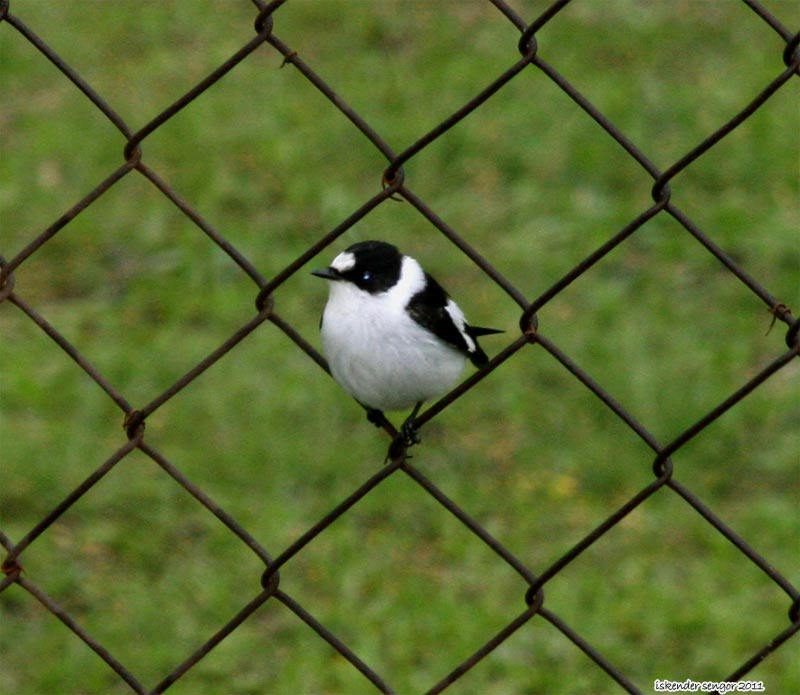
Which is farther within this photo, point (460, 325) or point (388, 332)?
point (460, 325)

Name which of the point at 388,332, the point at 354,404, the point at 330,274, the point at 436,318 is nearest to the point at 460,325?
the point at 436,318

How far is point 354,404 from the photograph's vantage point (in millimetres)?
5621

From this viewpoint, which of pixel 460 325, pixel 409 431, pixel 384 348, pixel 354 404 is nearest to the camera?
pixel 409 431

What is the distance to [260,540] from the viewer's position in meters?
5.06

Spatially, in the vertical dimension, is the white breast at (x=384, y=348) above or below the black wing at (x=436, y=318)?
below

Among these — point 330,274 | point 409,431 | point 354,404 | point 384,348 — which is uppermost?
point 354,404

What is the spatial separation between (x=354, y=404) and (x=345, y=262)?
7.42 ft

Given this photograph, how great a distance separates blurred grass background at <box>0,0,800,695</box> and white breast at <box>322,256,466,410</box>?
4.58 feet

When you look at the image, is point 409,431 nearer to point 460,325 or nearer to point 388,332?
point 388,332

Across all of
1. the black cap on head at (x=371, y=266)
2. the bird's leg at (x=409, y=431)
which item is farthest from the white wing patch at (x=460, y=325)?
the bird's leg at (x=409, y=431)

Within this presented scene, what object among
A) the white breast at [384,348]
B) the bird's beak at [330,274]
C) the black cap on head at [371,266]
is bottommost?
the white breast at [384,348]

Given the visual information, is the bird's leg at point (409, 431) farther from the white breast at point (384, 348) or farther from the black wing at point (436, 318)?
the black wing at point (436, 318)

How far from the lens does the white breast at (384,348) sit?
3268mm

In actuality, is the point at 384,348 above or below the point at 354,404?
below
